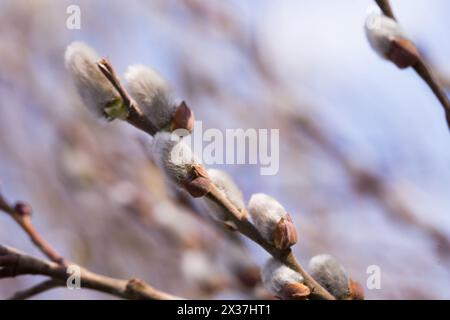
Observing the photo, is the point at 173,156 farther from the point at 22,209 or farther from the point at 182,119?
the point at 22,209

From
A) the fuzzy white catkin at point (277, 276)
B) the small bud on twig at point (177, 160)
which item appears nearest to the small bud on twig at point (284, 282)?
the fuzzy white catkin at point (277, 276)

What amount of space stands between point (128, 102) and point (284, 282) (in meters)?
0.19

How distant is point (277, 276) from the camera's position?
1.63ft

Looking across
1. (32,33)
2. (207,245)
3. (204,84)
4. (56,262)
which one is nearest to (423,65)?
(56,262)

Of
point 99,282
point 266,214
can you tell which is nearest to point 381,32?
point 266,214

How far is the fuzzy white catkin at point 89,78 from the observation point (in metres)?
0.46

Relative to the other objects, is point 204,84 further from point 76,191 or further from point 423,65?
point 423,65

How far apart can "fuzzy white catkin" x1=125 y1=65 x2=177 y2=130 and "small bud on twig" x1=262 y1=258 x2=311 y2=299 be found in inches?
6.2

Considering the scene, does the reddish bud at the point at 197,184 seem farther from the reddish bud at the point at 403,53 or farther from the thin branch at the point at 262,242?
the reddish bud at the point at 403,53

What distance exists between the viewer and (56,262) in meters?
0.58

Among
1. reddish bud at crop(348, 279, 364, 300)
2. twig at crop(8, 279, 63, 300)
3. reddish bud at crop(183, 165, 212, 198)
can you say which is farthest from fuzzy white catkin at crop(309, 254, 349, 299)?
twig at crop(8, 279, 63, 300)

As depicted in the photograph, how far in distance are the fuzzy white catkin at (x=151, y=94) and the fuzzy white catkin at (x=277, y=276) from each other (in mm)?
156

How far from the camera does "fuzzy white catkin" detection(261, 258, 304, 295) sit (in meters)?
0.49
